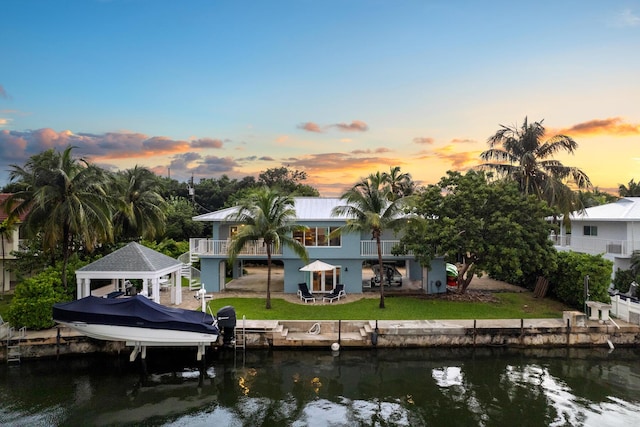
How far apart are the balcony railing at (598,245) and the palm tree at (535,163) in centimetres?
325

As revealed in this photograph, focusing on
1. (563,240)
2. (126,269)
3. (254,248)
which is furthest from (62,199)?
(563,240)

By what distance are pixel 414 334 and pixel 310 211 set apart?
11831 millimetres

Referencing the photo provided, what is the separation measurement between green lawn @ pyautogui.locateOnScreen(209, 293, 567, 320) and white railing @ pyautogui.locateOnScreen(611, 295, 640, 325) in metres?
2.57

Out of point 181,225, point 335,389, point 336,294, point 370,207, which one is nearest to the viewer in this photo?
point 335,389

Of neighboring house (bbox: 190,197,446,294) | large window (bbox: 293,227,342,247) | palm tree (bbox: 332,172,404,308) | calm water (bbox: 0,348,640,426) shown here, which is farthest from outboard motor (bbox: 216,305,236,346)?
large window (bbox: 293,227,342,247)

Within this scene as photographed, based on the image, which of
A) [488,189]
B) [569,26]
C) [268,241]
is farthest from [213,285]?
[569,26]

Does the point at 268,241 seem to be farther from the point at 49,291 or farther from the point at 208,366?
the point at 49,291

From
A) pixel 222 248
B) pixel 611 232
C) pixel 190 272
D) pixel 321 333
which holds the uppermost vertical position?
pixel 611 232

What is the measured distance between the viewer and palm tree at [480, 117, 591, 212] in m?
26.4

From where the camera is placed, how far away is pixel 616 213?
83.6 ft

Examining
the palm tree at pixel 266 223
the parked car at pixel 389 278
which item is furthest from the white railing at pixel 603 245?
the palm tree at pixel 266 223

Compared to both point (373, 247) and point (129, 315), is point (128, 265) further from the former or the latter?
point (373, 247)

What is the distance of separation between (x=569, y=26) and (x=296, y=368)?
2185 cm

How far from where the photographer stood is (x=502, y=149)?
28.6 m
